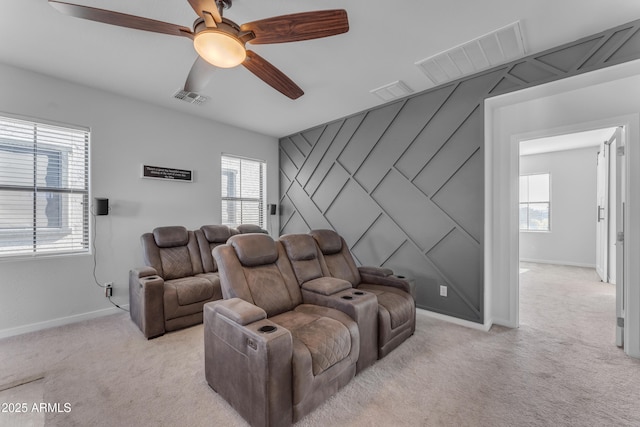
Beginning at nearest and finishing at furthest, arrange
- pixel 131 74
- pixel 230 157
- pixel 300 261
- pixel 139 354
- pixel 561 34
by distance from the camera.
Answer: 1. pixel 561 34
2. pixel 139 354
3. pixel 300 261
4. pixel 131 74
5. pixel 230 157

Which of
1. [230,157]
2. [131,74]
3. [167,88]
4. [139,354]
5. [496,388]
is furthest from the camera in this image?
[230,157]

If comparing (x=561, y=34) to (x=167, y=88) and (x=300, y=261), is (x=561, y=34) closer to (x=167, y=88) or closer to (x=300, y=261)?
(x=300, y=261)

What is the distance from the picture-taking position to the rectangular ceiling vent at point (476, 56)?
2.36 metres

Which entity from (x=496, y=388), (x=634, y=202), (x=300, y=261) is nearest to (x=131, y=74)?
(x=300, y=261)

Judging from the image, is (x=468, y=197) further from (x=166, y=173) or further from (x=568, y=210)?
(x=568, y=210)

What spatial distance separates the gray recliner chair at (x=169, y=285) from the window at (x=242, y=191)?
1163 mm

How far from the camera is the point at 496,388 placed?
6.58 ft

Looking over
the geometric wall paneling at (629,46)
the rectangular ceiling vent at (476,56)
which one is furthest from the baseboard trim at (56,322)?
the geometric wall paneling at (629,46)

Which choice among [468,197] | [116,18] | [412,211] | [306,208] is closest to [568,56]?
[468,197]

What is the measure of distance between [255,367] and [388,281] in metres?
1.81

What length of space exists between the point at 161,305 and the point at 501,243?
151 inches

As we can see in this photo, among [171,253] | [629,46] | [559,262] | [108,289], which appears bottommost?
[559,262]

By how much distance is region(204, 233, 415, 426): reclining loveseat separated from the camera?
1.55 metres

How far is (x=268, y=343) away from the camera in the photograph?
1.47 meters
